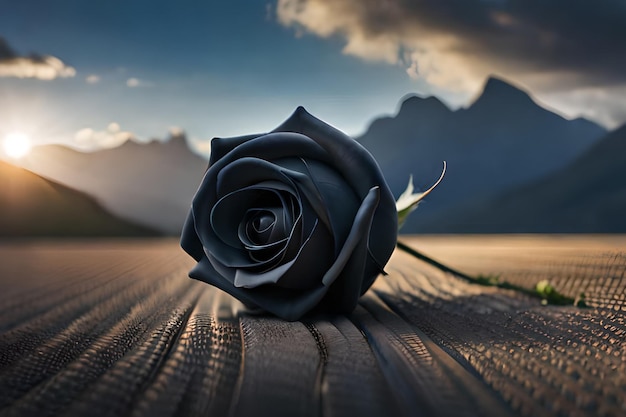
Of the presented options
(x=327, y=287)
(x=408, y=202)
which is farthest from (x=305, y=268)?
(x=408, y=202)

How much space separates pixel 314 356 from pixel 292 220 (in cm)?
11

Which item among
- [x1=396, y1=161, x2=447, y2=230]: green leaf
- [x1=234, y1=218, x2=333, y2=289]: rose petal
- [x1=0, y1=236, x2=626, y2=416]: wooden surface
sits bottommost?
[x1=0, y1=236, x2=626, y2=416]: wooden surface

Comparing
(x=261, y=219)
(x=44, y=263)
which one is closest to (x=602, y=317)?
(x=261, y=219)

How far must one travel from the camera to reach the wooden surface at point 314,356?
0.18 m

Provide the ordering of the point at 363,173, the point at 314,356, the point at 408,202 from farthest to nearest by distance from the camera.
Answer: the point at 408,202 → the point at 363,173 → the point at 314,356

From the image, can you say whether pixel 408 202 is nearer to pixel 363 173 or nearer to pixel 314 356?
pixel 363 173

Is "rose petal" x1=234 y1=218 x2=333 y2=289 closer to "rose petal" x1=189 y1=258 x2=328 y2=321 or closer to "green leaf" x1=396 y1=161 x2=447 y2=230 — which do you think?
"rose petal" x1=189 y1=258 x2=328 y2=321

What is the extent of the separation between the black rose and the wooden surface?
0.02 meters

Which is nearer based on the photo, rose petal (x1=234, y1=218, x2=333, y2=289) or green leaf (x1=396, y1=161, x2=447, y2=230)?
rose petal (x1=234, y1=218, x2=333, y2=289)

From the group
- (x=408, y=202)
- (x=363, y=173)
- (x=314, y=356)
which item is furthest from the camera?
(x=408, y=202)

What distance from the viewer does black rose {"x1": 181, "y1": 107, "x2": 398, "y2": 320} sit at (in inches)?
12.4

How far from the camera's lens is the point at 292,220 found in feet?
1.07

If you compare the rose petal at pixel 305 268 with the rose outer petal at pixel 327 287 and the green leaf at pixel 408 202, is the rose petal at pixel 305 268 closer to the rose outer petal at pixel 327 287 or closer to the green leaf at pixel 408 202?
the rose outer petal at pixel 327 287

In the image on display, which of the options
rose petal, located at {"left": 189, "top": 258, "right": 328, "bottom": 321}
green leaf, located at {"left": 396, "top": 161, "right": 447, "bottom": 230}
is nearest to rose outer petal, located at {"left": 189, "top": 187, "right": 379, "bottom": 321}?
rose petal, located at {"left": 189, "top": 258, "right": 328, "bottom": 321}
